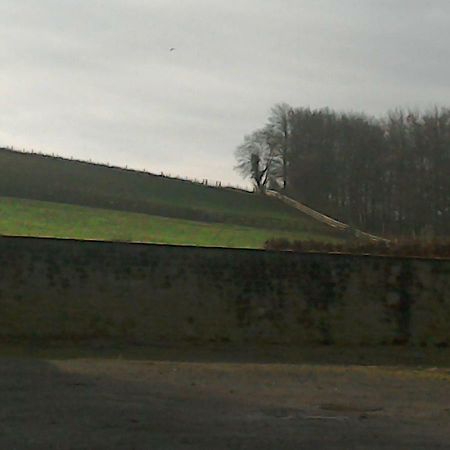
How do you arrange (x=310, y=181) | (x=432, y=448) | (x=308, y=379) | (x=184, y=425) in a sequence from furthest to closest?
1. (x=310, y=181)
2. (x=308, y=379)
3. (x=184, y=425)
4. (x=432, y=448)

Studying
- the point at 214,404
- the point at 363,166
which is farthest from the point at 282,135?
the point at 214,404

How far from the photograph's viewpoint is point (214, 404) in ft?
43.1

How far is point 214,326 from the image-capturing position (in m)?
23.6

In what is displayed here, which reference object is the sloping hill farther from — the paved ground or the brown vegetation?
the paved ground

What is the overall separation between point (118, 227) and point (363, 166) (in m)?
21.3

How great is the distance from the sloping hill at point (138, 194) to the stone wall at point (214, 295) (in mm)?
17285

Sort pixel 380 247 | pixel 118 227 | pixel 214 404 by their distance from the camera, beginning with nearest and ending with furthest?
pixel 214 404 → pixel 380 247 → pixel 118 227

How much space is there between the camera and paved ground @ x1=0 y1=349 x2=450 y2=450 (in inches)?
397

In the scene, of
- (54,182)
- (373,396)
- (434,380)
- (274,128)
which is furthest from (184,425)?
(274,128)

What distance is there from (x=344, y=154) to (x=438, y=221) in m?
9.95

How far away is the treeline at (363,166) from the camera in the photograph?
169ft

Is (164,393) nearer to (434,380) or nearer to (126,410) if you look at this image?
(126,410)

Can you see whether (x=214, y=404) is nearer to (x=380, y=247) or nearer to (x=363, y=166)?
(x=380, y=247)

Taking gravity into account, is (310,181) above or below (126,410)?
above
